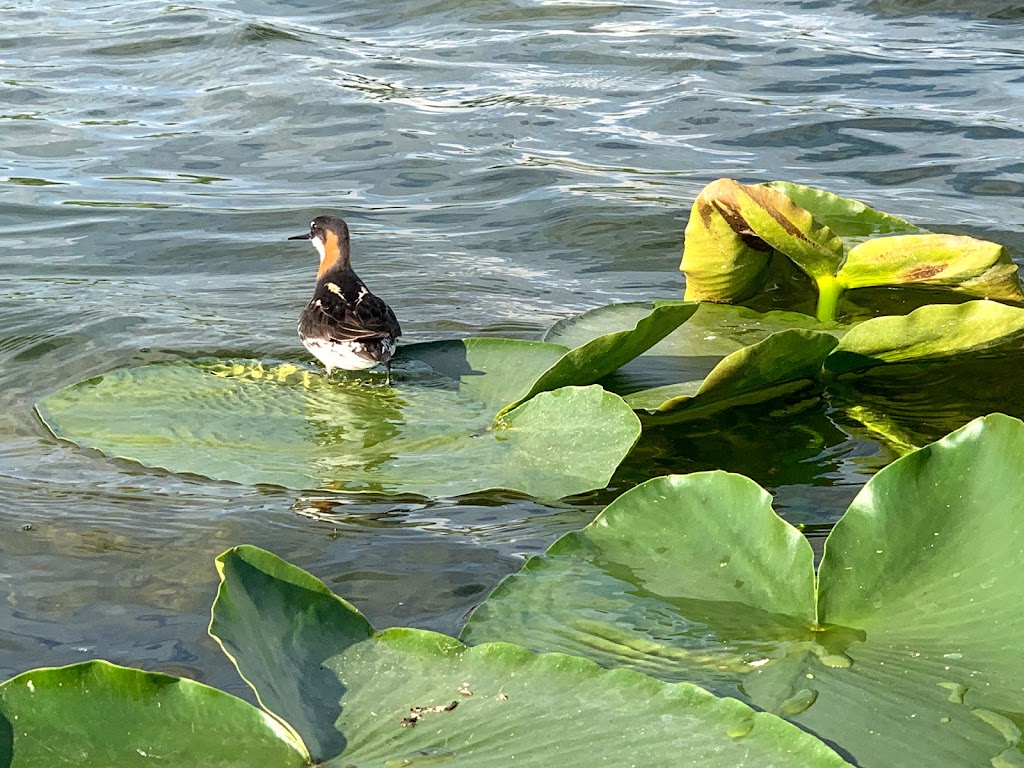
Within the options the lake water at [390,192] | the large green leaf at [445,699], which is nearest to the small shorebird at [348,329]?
the lake water at [390,192]

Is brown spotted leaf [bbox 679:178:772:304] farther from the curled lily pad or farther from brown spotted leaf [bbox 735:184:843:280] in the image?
brown spotted leaf [bbox 735:184:843:280]

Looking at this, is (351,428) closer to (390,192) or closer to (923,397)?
(923,397)

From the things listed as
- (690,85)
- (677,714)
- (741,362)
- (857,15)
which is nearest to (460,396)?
(741,362)

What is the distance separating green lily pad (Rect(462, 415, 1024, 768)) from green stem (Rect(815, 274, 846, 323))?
189 centimetres

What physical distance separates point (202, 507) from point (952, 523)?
211 cm

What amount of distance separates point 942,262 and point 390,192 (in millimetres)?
4624

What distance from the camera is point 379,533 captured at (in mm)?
3398

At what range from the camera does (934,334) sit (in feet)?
11.6

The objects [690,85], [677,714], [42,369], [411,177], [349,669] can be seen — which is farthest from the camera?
[690,85]

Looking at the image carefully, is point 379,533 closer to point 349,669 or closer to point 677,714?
point 349,669

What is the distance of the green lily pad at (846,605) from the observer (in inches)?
79.8

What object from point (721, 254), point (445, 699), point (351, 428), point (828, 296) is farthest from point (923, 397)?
point (445, 699)

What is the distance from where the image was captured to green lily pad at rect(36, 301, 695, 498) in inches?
133

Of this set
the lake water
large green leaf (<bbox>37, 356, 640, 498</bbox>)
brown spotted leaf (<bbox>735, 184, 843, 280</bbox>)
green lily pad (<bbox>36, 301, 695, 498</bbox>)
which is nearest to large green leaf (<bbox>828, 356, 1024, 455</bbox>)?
the lake water
